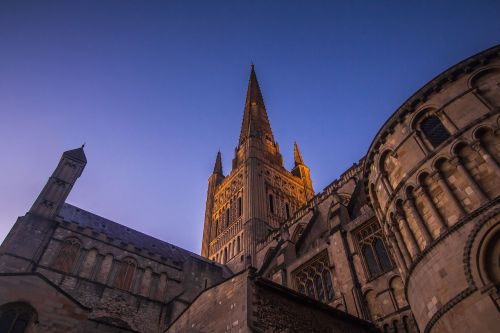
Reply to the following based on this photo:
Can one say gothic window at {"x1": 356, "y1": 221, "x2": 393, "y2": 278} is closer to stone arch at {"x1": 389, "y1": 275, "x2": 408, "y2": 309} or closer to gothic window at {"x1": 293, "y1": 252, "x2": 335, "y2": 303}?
stone arch at {"x1": 389, "y1": 275, "x2": 408, "y2": 309}

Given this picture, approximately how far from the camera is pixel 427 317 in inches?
419

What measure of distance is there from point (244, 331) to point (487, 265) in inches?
271

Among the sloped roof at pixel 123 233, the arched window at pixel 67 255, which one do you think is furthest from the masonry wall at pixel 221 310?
the sloped roof at pixel 123 233

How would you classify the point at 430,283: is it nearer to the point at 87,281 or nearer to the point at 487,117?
the point at 487,117

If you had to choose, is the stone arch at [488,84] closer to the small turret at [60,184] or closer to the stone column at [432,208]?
the stone column at [432,208]

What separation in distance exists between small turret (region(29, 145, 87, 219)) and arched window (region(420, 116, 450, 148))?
24.3 meters

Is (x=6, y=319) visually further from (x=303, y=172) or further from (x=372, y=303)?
(x=303, y=172)

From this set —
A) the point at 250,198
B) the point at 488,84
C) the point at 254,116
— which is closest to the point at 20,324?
the point at 488,84

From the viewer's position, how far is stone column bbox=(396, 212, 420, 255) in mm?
11805

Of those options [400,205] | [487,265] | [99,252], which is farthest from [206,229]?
[487,265]

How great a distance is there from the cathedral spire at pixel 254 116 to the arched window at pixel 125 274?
31.0 meters

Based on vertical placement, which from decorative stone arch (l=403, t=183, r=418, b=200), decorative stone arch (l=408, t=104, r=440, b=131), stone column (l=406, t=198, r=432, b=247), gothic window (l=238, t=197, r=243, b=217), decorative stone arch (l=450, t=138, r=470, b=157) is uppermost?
gothic window (l=238, t=197, r=243, b=217)

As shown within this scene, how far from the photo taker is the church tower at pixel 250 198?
41875 mm

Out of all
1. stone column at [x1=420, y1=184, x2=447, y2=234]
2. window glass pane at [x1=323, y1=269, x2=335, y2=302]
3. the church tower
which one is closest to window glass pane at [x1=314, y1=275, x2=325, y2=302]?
window glass pane at [x1=323, y1=269, x2=335, y2=302]
